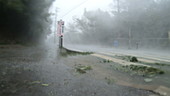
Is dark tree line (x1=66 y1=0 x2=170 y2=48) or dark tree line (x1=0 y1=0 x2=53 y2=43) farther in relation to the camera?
dark tree line (x1=66 y1=0 x2=170 y2=48)

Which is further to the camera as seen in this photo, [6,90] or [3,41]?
[3,41]

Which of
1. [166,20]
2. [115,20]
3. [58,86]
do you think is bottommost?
[58,86]

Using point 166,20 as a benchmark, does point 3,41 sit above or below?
below

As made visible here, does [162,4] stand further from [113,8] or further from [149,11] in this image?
[113,8]

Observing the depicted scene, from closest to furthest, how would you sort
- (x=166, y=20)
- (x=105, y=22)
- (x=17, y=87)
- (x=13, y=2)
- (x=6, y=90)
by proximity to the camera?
(x=6, y=90)
(x=17, y=87)
(x=13, y=2)
(x=166, y=20)
(x=105, y=22)

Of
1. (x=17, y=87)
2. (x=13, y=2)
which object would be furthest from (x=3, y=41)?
(x=17, y=87)

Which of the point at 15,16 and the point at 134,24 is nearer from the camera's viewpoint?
the point at 15,16

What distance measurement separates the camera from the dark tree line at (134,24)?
11.8m

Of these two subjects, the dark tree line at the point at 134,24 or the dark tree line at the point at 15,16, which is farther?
the dark tree line at the point at 134,24

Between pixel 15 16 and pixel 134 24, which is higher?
pixel 134 24

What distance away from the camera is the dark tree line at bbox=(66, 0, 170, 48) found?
38.8ft

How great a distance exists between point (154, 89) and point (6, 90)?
1807 millimetres

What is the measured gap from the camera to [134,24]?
47.4 feet

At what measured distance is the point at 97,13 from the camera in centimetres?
2030
